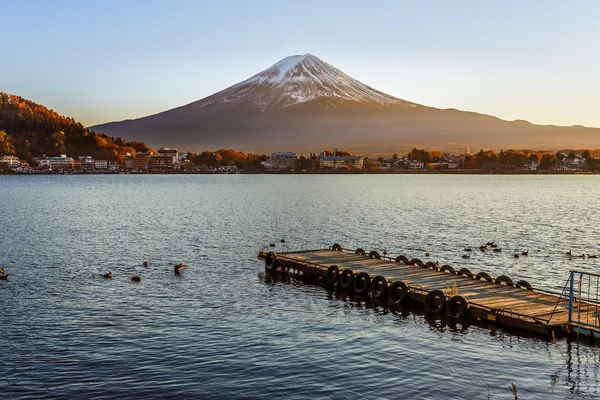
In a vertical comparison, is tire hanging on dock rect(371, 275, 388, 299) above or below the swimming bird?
above

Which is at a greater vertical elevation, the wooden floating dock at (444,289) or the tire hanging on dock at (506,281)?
the tire hanging on dock at (506,281)

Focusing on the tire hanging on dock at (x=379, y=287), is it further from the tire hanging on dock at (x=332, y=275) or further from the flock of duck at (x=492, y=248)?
the flock of duck at (x=492, y=248)

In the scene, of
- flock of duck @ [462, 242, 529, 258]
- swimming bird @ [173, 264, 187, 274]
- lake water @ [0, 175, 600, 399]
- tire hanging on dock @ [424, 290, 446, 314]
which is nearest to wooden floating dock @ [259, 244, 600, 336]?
tire hanging on dock @ [424, 290, 446, 314]

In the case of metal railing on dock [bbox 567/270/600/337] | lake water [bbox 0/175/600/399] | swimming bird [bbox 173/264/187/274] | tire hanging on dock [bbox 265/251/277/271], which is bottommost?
lake water [bbox 0/175/600/399]

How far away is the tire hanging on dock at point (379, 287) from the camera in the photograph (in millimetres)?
32062

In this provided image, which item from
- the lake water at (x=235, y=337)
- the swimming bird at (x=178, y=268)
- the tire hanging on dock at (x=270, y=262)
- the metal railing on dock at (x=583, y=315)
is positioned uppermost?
the metal railing on dock at (x=583, y=315)

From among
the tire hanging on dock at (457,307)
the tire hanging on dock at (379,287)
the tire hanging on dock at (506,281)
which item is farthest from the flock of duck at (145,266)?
the tire hanging on dock at (506,281)

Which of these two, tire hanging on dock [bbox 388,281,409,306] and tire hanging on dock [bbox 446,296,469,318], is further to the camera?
tire hanging on dock [bbox 388,281,409,306]

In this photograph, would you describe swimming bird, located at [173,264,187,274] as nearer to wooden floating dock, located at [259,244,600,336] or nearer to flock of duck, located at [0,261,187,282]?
flock of duck, located at [0,261,187,282]

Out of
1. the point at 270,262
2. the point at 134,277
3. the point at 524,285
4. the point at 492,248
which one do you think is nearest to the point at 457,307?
the point at 524,285

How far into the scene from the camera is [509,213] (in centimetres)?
9344

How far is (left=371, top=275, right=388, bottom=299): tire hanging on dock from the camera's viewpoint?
32.1 meters

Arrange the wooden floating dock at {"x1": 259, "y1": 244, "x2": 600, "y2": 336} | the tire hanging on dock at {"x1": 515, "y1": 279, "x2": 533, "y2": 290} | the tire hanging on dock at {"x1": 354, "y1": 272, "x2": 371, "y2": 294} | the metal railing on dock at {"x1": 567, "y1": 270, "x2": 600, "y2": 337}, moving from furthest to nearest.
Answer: the tire hanging on dock at {"x1": 354, "y1": 272, "x2": 371, "y2": 294}
the tire hanging on dock at {"x1": 515, "y1": 279, "x2": 533, "y2": 290}
the wooden floating dock at {"x1": 259, "y1": 244, "x2": 600, "y2": 336}
the metal railing on dock at {"x1": 567, "y1": 270, "x2": 600, "y2": 337}

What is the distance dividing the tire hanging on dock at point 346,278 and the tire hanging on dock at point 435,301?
5840 millimetres
